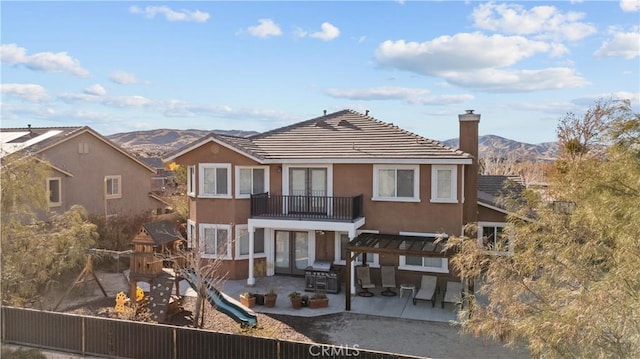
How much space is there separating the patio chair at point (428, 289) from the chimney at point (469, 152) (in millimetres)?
2894

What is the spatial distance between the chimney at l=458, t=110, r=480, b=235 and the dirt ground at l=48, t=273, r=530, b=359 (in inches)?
232

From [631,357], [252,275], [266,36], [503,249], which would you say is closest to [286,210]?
[252,275]

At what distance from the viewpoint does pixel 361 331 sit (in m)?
13.2

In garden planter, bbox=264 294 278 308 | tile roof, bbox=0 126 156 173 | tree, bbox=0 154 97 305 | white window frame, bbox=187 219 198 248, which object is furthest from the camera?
tile roof, bbox=0 126 156 173

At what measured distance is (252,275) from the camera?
17.9 meters

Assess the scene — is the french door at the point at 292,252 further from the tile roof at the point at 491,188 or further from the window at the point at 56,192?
the window at the point at 56,192

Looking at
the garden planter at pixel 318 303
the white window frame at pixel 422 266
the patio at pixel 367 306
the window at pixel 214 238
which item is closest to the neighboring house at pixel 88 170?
the window at pixel 214 238

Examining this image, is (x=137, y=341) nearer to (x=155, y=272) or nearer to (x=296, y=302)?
(x=155, y=272)

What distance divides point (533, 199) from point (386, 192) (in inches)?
290

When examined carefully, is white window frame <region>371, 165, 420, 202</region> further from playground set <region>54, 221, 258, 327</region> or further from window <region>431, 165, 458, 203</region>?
playground set <region>54, 221, 258, 327</region>

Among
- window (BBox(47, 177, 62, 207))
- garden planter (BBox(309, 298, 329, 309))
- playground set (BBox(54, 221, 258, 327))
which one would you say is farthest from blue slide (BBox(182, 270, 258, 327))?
window (BBox(47, 177, 62, 207))

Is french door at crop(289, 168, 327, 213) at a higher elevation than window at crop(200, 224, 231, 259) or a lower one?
higher

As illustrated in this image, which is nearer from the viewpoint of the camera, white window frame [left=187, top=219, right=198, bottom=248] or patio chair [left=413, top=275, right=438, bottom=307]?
patio chair [left=413, top=275, right=438, bottom=307]

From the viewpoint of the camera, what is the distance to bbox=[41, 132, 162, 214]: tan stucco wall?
26.1 m
